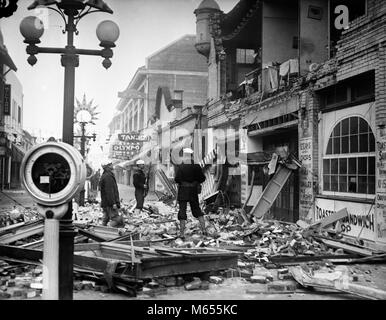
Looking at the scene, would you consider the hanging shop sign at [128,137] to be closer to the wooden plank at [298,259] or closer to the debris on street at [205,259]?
the debris on street at [205,259]

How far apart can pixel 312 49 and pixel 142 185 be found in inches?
215

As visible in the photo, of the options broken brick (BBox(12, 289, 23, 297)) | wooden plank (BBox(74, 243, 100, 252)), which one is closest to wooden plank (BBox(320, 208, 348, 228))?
wooden plank (BBox(74, 243, 100, 252))

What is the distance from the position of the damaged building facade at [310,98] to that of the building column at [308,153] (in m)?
0.02

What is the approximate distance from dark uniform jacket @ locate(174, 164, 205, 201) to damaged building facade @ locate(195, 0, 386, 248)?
2.58 metres

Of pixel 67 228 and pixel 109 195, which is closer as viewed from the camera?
pixel 67 228

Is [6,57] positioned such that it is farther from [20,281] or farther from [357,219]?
[357,219]

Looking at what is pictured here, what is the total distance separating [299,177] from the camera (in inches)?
428

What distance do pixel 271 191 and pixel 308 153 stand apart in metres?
1.36

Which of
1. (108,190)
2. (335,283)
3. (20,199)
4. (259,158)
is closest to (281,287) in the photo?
(335,283)

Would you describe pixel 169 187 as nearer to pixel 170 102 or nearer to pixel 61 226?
pixel 170 102

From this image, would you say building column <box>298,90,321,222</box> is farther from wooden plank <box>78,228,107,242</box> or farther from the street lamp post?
the street lamp post

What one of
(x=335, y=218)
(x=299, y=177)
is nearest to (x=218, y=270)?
(x=335, y=218)

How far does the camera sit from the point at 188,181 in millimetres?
9594

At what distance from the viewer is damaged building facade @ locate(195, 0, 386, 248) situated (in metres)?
8.48
